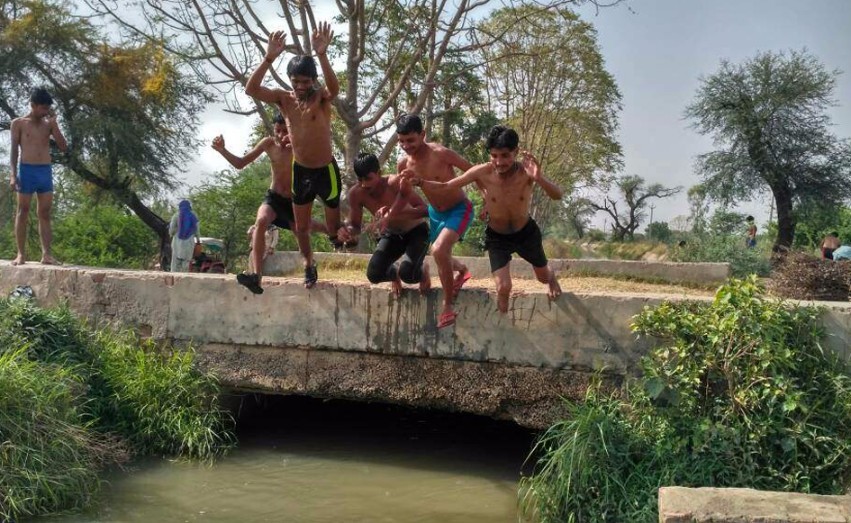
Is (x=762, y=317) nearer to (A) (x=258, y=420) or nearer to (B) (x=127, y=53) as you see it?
(A) (x=258, y=420)

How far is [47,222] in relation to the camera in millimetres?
7297

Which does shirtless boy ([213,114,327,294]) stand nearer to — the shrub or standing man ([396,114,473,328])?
standing man ([396,114,473,328])

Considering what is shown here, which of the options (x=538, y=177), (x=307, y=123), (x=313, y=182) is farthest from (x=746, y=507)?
(x=307, y=123)

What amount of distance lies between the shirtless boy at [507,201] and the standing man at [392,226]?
0.33 m

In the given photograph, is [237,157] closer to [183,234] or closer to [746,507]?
[746,507]

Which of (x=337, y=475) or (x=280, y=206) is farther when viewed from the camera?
(x=280, y=206)

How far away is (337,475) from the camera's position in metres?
5.55

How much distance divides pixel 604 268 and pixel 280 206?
5509mm

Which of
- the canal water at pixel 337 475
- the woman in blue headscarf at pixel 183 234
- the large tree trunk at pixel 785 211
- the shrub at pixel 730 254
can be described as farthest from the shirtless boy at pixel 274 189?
the large tree trunk at pixel 785 211

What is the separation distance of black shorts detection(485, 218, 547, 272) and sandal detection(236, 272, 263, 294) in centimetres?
171

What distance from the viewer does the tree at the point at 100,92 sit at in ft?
51.0

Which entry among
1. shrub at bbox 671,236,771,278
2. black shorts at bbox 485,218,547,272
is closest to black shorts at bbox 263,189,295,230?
black shorts at bbox 485,218,547,272

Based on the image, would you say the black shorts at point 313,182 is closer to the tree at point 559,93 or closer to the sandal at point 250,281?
the sandal at point 250,281

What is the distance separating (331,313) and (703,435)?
271 cm
